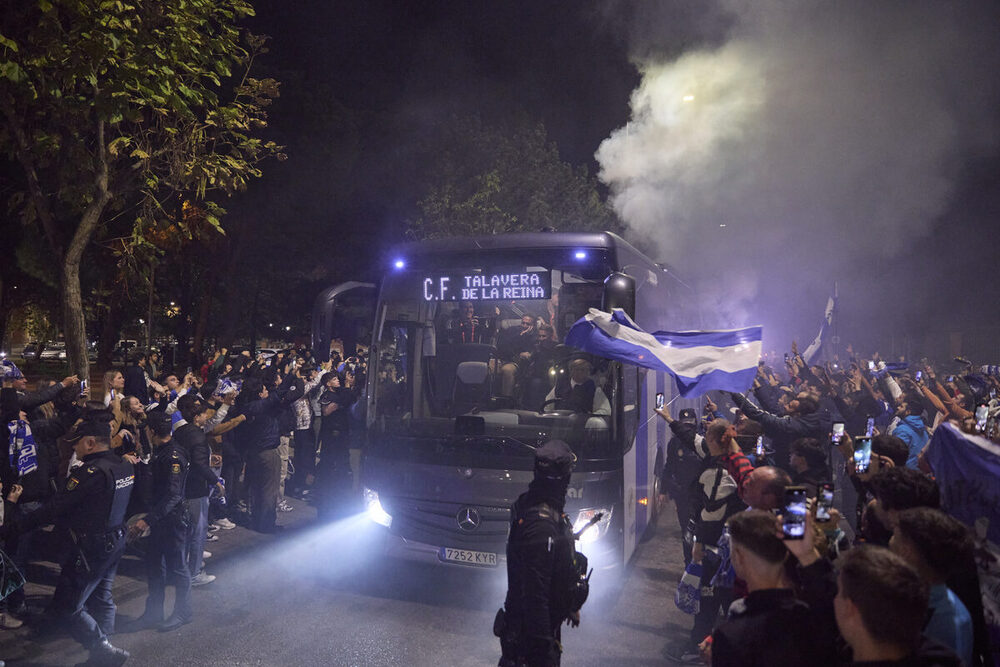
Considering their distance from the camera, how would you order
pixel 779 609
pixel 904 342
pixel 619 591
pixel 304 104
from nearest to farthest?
pixel 779 609 → pixel 619 591 → pixel 304 104 → pixel 904 342

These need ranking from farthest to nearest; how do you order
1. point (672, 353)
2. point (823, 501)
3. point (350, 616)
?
point (672, 353) < point (350, 616) < point (823, 501)

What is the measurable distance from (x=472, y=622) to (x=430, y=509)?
40.7 inches

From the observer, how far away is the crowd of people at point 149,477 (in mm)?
5418

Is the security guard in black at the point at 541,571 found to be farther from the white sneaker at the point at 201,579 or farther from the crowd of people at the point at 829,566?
the white sneaker at the point at 201,579

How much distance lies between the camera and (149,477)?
705 centimetres

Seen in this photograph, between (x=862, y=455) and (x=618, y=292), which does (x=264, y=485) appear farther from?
(x=862, y=455)

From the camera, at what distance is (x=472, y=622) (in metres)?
6.37

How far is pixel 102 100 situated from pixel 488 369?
6.68 metres

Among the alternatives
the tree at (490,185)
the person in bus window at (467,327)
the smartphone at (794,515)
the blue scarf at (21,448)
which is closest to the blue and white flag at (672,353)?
the person in bus window at (467,327)

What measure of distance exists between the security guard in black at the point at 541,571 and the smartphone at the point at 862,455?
1846 millimetres

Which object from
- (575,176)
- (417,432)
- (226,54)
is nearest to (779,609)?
(417,432)

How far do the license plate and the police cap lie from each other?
101 inches

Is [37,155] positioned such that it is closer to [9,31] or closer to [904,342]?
[9,31]

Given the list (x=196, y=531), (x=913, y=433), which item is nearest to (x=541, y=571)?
(x=196, y=531)
